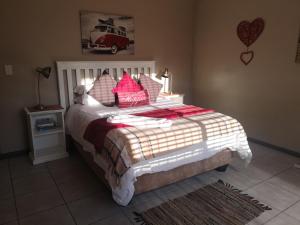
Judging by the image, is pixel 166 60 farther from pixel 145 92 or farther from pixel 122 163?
pixel 122 163

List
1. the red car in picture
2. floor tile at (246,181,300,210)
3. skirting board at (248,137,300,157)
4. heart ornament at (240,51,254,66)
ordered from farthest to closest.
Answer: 1. heart ornament at (240,51,254,66)
2. the red car in picture
3. skirting board at (248,137,300,157)
4. floor tile at (246,181,300,210)

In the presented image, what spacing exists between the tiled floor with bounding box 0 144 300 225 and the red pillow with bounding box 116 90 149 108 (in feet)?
3.28

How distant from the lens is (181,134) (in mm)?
2326

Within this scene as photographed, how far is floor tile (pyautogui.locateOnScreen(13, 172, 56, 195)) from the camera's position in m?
2.49

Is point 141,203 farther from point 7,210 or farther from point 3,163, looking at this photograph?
point 3,163

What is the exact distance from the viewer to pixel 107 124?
245cm

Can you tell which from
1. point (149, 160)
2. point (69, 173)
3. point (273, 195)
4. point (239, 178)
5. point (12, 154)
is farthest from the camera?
point (12, 154)

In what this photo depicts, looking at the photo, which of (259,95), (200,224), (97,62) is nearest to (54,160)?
(97,62)

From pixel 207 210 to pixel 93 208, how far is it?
1072 millimetres

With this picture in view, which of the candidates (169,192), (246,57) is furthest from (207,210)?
(246,57)

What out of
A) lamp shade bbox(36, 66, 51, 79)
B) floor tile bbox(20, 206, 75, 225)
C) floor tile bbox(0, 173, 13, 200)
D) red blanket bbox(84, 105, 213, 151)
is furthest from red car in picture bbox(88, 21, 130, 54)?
floor tile bbox(20, 206, 75, 225)

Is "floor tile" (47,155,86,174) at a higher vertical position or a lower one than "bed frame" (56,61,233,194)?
lower

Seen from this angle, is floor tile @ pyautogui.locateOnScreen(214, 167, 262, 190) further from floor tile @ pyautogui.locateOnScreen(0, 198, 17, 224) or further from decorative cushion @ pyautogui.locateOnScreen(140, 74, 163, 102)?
floor tile @ pyautogui.locateOnScreen(0, 198, 17, 224)

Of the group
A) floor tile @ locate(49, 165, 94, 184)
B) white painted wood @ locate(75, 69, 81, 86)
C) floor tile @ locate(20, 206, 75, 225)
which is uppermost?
white painted wood @ locate(75, 69, 81, 86)
